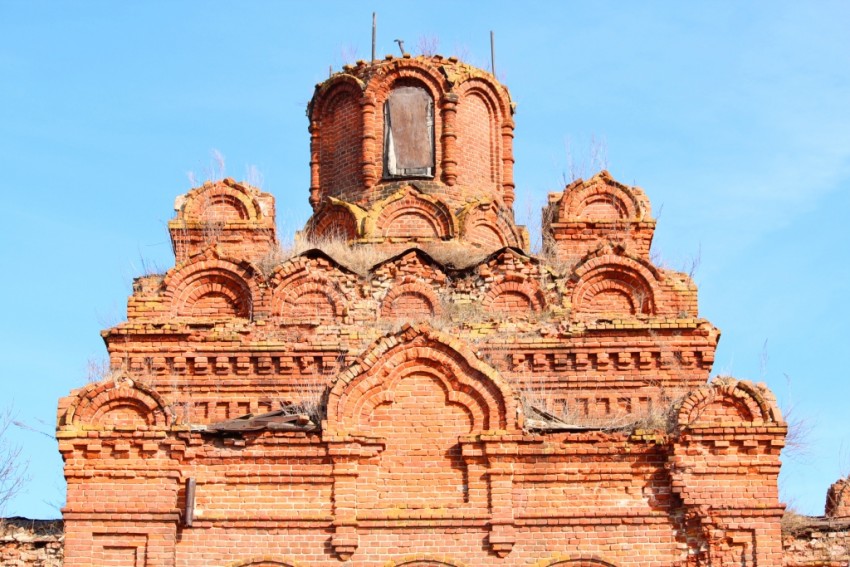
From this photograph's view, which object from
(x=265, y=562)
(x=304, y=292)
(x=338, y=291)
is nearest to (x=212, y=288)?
(x=304, y=292)

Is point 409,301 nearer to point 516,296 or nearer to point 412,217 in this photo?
point 516,296

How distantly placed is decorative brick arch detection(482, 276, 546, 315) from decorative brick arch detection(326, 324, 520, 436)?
13.4ft

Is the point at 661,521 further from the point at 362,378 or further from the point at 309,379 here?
the point at 309,379

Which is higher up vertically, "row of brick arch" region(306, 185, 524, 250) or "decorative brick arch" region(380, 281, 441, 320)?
"row of brick arch" region(306, 185, 524, 250)

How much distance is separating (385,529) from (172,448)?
221 cm

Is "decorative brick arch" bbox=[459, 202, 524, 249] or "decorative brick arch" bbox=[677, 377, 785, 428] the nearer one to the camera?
"decorative brick arch" bbox=[677, 377, 785, 428]

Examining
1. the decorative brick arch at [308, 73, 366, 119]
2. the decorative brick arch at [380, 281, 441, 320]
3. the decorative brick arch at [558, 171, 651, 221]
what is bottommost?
the decorative brick arch at [380, 281, 441, 320]

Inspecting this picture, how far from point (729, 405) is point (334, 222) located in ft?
25.2

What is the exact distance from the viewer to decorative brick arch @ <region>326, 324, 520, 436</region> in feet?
62.8

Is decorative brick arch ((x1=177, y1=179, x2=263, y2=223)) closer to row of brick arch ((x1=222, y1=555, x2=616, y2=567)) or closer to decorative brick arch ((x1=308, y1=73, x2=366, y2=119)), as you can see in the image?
decorative brick arch ((x1=308, y1=73, x2=366, y2=119))

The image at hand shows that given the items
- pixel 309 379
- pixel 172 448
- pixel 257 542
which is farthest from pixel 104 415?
pixel 309 379

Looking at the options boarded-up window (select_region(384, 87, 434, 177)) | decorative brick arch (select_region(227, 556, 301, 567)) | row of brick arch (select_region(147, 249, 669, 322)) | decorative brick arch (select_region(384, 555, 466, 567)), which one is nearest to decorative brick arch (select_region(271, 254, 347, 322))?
row of brick arch (select_region(147, 249, 669, 322))

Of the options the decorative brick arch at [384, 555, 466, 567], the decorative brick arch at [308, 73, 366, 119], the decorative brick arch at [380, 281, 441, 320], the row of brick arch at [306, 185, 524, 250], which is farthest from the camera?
the decorative brick arch at [308, 73, 366, 119]

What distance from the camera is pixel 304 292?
2366 centimetres
